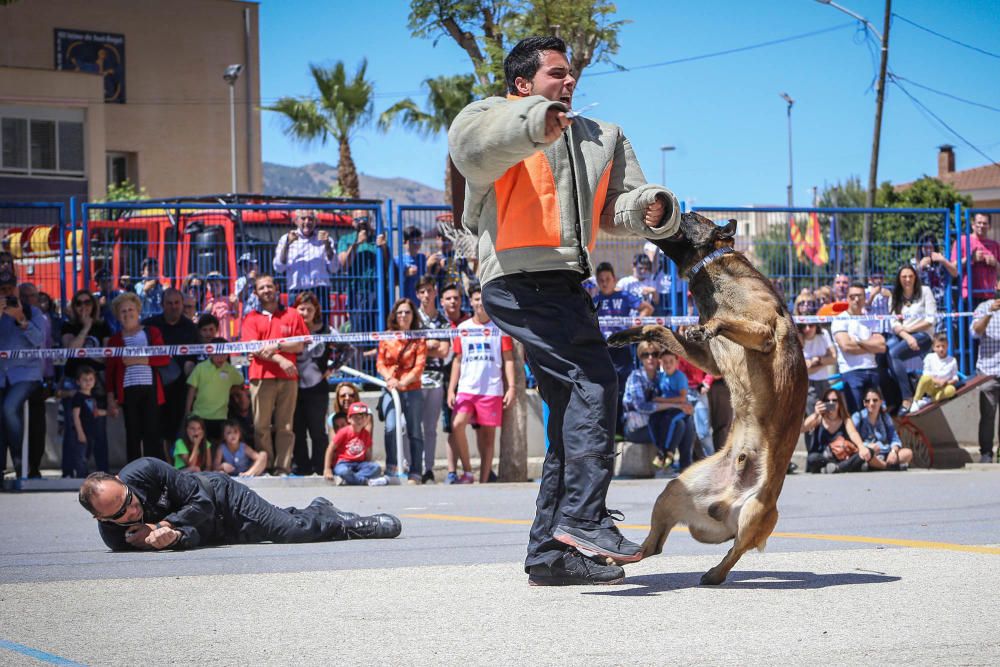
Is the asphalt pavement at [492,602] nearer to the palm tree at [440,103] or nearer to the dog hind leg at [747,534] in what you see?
the dog hind leg at [747,534]

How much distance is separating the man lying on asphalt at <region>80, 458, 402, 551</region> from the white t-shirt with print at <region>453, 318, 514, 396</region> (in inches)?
176

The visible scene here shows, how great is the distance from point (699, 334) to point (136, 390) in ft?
23.8

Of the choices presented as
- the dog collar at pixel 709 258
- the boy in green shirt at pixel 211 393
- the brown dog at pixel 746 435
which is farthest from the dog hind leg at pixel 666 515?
the boy in green shirt at pixel 211 393

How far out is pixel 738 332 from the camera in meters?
4.98

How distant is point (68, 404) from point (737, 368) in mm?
7639

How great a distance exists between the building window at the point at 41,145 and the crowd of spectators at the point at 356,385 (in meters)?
26.6

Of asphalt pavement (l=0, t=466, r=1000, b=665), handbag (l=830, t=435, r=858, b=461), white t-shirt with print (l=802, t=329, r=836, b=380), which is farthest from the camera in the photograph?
white t-shirt with print (l=802, t=329, r=836, b=380)

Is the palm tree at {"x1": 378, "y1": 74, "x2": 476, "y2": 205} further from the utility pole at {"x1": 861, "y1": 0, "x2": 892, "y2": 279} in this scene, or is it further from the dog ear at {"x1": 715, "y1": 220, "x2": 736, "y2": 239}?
the dog ear at {"x1": 715, "y1": 220, "x2": 736, "y2": 239}


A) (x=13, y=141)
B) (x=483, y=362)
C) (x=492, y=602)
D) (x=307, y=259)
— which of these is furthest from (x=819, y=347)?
(x=13, y=141)

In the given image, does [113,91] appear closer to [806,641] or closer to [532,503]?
[532,503]

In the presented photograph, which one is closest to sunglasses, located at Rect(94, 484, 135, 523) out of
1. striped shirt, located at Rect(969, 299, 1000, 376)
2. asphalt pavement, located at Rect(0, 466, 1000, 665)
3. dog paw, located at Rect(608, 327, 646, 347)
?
asphalt pavement, located at Rect(0, 466, 1000, 665)

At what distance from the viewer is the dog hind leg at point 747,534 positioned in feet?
15.5

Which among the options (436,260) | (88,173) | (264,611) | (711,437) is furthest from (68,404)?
(88,173)

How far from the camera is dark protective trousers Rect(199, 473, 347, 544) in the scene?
6.53 meters
